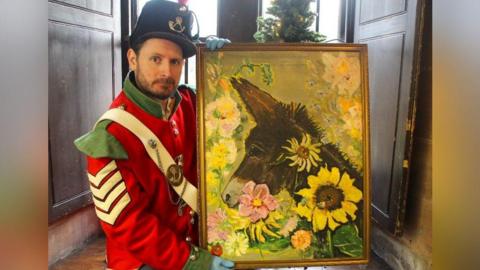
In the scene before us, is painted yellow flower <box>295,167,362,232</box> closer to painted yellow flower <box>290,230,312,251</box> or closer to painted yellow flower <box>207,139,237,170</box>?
painted yellow flower <box>290,230,312,251</box>

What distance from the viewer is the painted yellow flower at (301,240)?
1.42m

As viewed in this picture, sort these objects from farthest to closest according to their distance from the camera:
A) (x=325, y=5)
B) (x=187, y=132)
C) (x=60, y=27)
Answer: (x=325, y=5) < (x=60, y=27) < (x=187, y=132)

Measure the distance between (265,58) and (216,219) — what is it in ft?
1.77

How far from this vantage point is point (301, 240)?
142 cm

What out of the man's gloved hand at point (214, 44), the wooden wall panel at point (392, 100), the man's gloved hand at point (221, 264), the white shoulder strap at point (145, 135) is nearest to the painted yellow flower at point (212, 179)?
the white shoulder strap at point (145, 135)

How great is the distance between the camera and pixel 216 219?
1400mm

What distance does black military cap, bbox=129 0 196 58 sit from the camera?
1.38 m

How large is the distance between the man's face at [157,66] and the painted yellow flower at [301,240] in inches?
24.2

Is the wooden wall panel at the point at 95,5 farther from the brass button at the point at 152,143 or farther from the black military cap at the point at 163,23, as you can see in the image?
the brass button at the point at 152,143

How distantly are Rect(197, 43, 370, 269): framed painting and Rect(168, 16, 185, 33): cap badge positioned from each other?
0.10 metres

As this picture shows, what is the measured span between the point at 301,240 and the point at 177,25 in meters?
0.79
